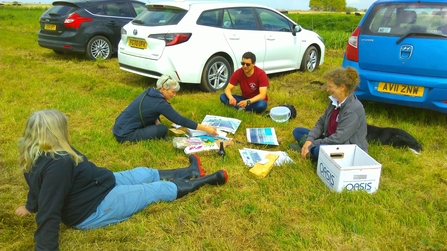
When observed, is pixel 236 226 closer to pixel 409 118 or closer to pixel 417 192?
pixel 417 192

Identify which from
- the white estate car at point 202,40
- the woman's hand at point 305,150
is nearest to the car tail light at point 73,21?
the white estate car at point 202,40

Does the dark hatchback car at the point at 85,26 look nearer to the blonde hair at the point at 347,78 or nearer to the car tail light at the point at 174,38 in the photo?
the car tail light at the point at 174,38

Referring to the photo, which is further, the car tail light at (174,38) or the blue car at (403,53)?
the car tail light at (174,38)

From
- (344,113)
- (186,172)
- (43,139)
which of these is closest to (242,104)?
(344,113)

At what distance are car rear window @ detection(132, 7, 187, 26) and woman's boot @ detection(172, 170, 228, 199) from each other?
3745mm

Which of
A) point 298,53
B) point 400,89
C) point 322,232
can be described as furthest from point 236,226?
point 298,53

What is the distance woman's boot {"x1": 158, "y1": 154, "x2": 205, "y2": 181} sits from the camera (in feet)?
11.6

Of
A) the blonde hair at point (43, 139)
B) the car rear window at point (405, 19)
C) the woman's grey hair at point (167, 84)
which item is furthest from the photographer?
the car rear window at point (405, 19)

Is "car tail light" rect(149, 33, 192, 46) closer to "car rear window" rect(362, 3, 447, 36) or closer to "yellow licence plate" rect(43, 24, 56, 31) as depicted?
"car rear window" rect(362, 3, 447, 36)

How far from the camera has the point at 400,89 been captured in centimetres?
502

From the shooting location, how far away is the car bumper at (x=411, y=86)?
15.6 ft

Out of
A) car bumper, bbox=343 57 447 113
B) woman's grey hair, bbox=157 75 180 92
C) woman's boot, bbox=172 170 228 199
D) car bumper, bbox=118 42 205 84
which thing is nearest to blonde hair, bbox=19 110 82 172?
woman's boot, bbox=172 170 228 199

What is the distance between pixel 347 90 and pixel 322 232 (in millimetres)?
1528

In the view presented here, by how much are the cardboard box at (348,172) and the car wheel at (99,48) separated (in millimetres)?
7760
